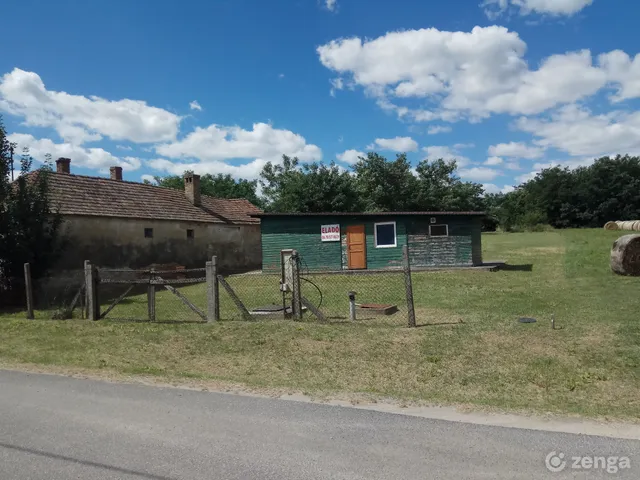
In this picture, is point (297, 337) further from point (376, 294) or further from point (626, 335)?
point (376, 294)

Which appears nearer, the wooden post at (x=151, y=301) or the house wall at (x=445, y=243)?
the wooden post at (x=151, y=301)

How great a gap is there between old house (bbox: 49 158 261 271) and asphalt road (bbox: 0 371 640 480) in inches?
594

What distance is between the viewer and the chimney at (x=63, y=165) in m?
25.5

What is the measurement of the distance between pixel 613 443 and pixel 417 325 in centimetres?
551

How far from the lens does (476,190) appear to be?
5553cm

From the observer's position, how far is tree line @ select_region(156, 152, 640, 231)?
40.1 m

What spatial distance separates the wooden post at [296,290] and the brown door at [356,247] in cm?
1288

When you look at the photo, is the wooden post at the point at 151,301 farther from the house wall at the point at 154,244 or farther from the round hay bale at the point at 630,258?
the round hay bale at the point at 630,258

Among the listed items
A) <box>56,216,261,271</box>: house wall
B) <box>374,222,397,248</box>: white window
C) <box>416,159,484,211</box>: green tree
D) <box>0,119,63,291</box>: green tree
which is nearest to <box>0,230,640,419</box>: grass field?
<box>0,119,63,291</box>: green tree

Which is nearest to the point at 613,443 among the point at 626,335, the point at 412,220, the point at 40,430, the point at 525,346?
the point at 525,346

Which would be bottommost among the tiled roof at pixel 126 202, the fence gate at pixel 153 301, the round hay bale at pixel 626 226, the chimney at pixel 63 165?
the fence gate at pixel 153 301

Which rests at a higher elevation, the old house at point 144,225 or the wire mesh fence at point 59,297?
the old house at point 144,225

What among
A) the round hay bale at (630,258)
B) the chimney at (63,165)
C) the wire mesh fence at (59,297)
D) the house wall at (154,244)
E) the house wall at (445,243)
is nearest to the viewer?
the wire mesh fence at (59,297)

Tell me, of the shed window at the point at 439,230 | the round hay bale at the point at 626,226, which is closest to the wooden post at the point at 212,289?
the shed window at the point at 439,230
